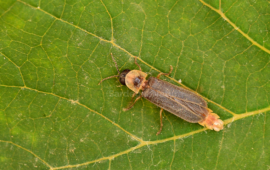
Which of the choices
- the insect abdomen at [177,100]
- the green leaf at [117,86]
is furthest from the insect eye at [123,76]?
the insect abdomen at [177,100]

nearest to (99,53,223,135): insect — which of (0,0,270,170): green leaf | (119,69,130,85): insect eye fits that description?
(119,69,130,85): insect eye

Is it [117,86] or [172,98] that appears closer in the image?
[172,98]

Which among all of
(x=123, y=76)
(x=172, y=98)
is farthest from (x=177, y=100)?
(x=123, y=76)

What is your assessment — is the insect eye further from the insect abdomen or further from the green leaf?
the insect abdomen

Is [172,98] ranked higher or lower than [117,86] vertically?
higher

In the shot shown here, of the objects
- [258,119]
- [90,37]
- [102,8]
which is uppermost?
[258,119]

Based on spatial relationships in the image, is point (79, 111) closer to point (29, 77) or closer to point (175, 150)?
point (29, 77)

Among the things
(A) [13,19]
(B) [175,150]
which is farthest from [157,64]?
(A) [13,19]

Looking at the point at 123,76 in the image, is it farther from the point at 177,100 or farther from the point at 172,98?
the point at 177,100
